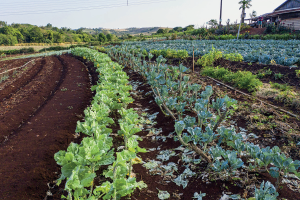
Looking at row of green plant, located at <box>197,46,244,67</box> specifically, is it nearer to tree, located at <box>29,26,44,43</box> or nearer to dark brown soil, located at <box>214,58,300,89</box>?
dark brown soil, located at <box>214,58,300,89</box>

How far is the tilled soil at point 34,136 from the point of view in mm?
2758

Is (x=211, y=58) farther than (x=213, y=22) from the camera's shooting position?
No

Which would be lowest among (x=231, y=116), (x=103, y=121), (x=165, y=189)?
(x=165, y=189)

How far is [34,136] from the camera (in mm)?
4070

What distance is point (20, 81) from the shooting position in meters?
10.3

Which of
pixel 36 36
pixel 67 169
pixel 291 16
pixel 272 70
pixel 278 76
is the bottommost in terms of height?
pixel 67 169

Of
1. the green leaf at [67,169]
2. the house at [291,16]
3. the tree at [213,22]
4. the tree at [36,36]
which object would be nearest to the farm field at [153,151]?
the green leaf at [67,169]

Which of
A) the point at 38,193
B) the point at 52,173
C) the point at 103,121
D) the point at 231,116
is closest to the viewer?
the point at 38,193

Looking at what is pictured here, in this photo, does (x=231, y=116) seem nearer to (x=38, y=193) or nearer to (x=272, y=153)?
(x=272, y=153)

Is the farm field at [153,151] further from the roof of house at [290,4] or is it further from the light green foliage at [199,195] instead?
the roof of house at [290,4]

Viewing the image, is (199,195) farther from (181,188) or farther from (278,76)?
(278,76)

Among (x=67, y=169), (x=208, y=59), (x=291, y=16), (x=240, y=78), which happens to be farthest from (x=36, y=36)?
(x=67, y=169)

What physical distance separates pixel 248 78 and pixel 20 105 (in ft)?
24.4

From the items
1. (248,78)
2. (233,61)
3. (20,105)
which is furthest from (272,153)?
(233,61)
